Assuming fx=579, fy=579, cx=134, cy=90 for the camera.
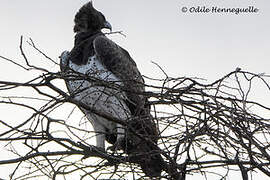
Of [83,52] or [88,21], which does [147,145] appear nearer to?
[83,52]

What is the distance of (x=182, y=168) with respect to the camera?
2.81 meters

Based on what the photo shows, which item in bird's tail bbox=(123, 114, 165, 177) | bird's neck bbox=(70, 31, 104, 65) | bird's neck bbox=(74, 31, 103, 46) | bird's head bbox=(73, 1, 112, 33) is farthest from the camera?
bird's head bbox=(73, 1, 112, 33)

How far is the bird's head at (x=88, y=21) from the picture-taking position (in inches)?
212

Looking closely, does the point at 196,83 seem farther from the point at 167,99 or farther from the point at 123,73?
the point at 123,73

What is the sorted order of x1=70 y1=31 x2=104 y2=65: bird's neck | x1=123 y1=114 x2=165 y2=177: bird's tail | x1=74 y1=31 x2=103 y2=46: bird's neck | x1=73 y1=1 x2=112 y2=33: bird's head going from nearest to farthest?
x1=123 y1=114 x2=165 y2=177: bird's tail
x1=70 y1=31 x2=104 y2=65: bird's neck
x1=74 y1=31 x2=103 y2=46: bird's neck
x1=73 y1=1 x2=112 y2=33: bird's head

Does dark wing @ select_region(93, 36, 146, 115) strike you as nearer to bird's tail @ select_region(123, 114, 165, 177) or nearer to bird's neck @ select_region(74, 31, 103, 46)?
bird's neck @ select_region(74, 31, 103, 46)

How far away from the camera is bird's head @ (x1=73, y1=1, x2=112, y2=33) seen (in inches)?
212

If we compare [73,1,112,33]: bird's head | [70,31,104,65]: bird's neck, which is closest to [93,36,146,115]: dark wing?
[70,31,104,65]: bird's neck

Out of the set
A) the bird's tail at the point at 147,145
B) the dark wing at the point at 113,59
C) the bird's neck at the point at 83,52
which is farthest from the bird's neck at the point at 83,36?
the bird's tail at the point at 147,145

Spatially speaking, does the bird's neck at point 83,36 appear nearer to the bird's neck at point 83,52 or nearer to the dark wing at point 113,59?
the bird's neck at point 83,52

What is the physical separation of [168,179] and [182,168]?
0.48 ft

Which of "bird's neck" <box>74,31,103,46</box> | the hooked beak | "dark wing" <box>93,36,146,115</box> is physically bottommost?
"dark wing" <box>93,36,146,115</box>

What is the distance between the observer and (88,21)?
5.40m

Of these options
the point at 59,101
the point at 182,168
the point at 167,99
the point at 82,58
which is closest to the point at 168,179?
the point at 182,168
